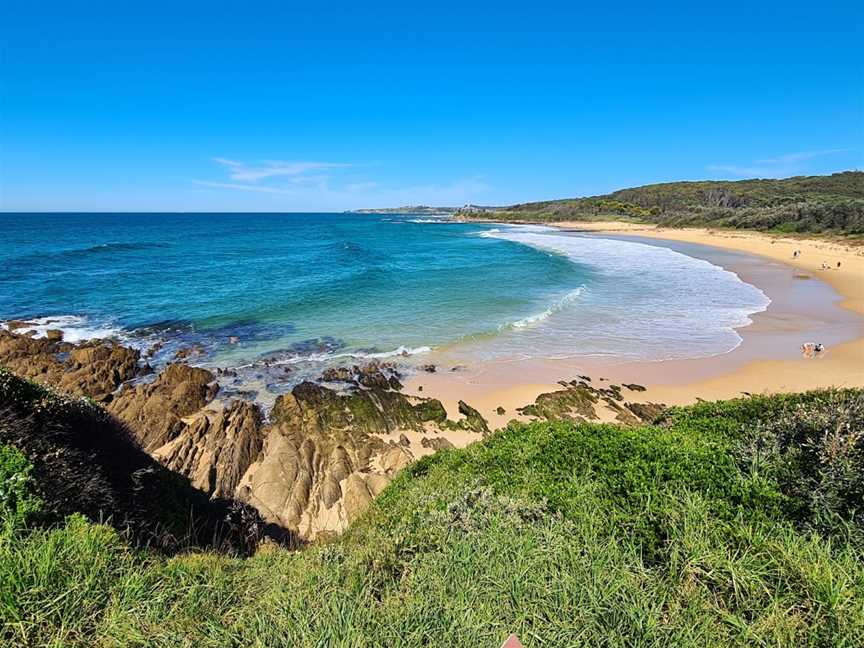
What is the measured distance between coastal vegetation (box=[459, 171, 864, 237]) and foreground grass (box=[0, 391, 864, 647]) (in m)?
65.1

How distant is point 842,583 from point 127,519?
7374 millimetres

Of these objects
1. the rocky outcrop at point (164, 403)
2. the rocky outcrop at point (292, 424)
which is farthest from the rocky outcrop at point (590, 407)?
the rocky outcrop at point (164, 403)

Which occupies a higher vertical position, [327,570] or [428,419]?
[327,570]

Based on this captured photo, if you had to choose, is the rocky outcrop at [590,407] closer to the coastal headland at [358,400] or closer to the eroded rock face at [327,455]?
the coastal headland at [358,400]

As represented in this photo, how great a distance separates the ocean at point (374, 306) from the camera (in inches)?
746

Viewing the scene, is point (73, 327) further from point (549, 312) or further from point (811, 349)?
point (811, 349)

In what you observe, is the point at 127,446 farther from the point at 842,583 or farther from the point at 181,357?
the point at 181,357

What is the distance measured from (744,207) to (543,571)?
404 feet

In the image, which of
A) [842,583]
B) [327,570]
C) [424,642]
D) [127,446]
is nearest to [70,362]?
[127,446]

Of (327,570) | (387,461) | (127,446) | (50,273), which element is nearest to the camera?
(327,570)

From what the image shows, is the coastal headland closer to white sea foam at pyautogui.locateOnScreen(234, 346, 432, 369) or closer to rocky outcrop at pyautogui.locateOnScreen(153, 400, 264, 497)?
rocky outcrop at pyautogui.locateOnScreen(153, 400, 264, 497)

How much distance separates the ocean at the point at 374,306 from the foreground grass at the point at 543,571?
472 inches

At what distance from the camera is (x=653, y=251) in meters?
52.4

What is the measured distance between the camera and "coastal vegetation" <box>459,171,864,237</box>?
189ft
